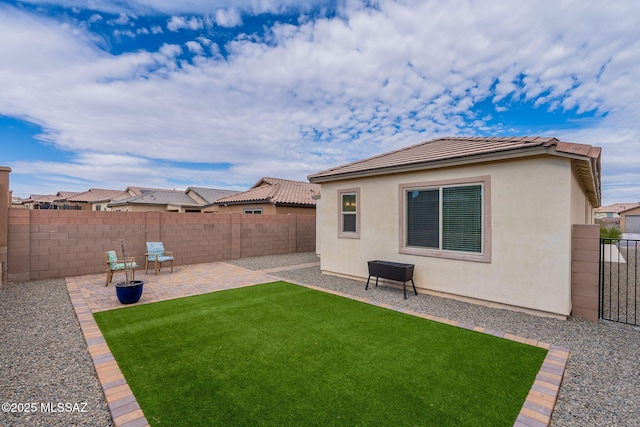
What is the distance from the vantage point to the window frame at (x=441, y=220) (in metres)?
5.98

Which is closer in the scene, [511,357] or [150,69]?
[511,357]

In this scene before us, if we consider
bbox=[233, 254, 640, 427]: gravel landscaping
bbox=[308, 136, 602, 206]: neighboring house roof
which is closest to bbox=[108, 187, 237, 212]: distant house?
bbox=[308, 136, 602, 206]: neighboring house roof

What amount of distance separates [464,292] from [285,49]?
956cm

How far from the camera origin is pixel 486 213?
19.6ft

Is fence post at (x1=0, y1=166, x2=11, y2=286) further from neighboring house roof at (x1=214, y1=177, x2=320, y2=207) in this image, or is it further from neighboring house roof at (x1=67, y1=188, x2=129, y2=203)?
neighboring house roof at (x1=67, y1=188, x2=129, y2=203)

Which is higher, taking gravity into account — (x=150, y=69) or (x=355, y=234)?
(x=150, y=69)

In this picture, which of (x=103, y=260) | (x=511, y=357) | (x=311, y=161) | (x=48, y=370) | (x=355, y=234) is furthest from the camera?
(x=311, y=161)

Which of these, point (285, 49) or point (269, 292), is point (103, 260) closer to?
point (269, 292)

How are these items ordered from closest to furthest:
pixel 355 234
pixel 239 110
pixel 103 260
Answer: pixel 355 234
pixel 103 260
pixel 239 110

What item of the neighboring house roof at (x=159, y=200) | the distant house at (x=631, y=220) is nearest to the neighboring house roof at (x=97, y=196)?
the neighboring house roof at (x=159, y=200)

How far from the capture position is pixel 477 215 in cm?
616

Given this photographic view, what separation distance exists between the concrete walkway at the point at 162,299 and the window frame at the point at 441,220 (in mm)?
1680

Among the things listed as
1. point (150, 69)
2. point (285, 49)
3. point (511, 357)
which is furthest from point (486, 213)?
point (150, 69)

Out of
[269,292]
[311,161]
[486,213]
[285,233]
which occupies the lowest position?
[269,292]
